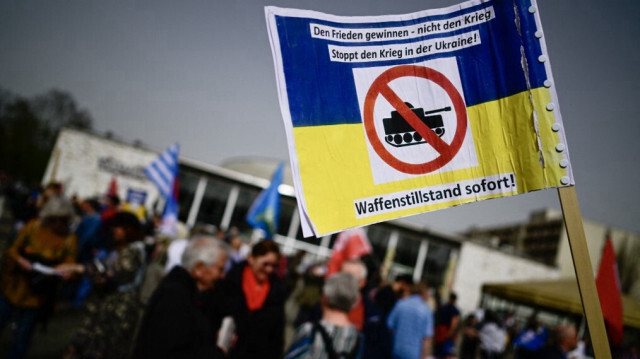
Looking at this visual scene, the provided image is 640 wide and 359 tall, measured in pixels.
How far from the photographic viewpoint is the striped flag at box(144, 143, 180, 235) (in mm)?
9703

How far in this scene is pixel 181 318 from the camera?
2.66 m

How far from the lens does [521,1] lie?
224 cm

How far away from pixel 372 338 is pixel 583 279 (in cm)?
302

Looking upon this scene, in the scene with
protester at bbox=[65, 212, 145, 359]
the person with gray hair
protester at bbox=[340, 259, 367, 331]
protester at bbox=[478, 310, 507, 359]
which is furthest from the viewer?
protester at bbox=[478, 310, 507, 359]

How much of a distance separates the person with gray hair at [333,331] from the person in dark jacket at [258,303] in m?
0.72

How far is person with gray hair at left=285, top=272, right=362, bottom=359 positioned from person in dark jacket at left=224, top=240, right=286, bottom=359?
0.72 meters

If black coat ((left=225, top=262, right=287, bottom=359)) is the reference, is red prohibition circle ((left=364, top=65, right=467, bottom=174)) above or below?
above

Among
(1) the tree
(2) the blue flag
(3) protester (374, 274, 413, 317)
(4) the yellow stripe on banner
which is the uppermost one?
(1) the tree

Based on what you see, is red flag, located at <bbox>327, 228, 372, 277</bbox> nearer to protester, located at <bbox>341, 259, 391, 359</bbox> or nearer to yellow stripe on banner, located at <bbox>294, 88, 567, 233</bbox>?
protester, located at <bbox>341, 259, 391, 359</bbox>

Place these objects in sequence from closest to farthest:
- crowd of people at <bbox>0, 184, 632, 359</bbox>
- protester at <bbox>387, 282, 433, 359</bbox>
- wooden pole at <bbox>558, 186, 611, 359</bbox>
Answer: wooden pole at <bbox>558, 186, 611, 359</bbox>, crowd of people at <bbox>0, 184, 632, 359</bbox>, protester at <bbox>387, 282, 433, 359</bbox>

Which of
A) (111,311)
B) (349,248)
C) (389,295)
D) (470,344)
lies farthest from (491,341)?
(111,311)

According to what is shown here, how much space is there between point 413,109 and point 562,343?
4678 millimetres

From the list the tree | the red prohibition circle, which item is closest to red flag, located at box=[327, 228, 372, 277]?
the red prohibition circle

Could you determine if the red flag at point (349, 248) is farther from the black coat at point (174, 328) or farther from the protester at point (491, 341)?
the black coat at point (174, 328)
